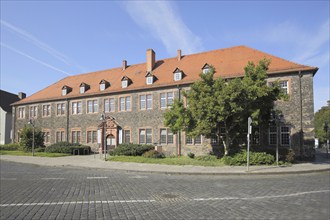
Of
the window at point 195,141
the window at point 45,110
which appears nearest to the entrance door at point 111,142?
the window at point 195,141

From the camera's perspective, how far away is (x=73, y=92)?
39.4 m

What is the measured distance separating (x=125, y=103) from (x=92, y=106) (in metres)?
5.36

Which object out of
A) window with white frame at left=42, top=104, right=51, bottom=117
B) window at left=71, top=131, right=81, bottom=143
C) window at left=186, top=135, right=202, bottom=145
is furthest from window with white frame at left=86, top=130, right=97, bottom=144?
window at left=186, top=135, right=202, bottom=145

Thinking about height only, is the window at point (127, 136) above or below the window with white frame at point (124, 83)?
below

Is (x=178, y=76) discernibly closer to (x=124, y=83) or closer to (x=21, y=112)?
(x=124, y=83)

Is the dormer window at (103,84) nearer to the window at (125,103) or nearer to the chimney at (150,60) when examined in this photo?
the window at (125,103)

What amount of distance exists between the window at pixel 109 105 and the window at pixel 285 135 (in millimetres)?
19450

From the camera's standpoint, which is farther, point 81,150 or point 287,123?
point 81,150

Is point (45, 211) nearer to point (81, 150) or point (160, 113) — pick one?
→ point (160, 113)

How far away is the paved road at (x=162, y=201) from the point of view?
715cm

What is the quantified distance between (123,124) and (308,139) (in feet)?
64.5

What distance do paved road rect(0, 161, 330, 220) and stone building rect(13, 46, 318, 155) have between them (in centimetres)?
1392

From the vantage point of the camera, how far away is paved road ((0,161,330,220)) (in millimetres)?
7148

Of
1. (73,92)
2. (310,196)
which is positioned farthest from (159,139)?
(310,196)
